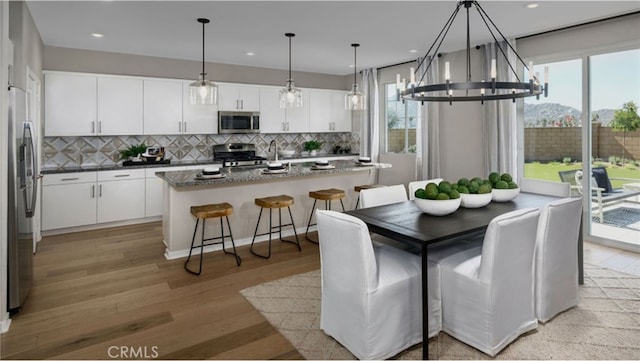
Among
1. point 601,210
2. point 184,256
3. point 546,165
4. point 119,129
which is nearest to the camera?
point 184,256

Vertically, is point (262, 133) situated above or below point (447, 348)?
above

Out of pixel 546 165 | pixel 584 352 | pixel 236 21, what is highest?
pixel 236 21

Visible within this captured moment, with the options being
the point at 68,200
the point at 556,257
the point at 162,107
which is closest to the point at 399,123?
the point at 162,107

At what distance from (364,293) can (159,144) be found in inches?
204

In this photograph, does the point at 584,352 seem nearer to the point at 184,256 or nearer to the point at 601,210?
the point at 601,210

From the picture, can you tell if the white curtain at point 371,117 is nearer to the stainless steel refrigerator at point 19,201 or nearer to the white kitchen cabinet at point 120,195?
the white kitchen cabinet at point 120,195

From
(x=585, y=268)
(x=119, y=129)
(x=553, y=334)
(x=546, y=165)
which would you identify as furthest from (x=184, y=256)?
(x=546, y=165)

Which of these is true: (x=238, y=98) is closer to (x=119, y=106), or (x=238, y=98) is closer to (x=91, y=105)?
(x=119, y=106)

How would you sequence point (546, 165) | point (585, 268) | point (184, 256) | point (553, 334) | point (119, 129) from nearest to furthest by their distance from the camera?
point (553, 334) < point (585, 268) < point (184, 256) < point (546, 165) < point (119, 129)

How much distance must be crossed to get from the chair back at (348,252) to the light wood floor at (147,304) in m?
0.56

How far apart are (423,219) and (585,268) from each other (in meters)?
2.29

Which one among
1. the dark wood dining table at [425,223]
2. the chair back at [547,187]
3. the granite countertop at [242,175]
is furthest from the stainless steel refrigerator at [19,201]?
the chair back at [547,187]

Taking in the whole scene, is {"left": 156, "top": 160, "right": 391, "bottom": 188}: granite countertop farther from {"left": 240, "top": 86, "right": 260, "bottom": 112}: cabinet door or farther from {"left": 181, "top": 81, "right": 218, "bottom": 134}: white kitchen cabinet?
{"left": 240, "top": 86, "right": 260, "bottom": 112}: cabinet door

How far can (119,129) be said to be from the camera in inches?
225
